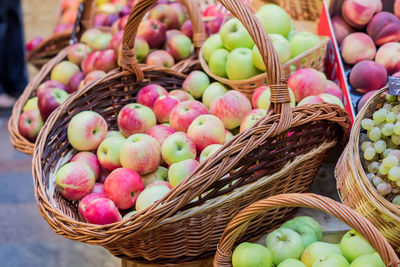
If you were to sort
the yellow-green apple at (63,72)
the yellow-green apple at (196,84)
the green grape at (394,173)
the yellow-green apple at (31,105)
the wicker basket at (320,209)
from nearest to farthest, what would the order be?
1. the wicker basket at (320,209)
2. the green grape at (394,173)
3. the yellow-green apple at (196,84)
4. the yellow-green apple at (31,105)
5. the yellow-green apple at (63,72)

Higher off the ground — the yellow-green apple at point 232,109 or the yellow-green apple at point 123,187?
the yellow-green apple at point 232,109

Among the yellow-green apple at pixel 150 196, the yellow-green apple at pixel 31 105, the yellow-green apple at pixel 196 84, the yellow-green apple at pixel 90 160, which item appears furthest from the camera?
the yellow-green apple at pixel 31 105

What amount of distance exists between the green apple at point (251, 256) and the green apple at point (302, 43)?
72cm

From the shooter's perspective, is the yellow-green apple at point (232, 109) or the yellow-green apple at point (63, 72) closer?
the yellow-green apple at point (232, 109)

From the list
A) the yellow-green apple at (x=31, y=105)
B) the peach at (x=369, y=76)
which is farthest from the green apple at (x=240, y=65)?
the yellow-green apple at (x=31, y=105)

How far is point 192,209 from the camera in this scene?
95 centimetres

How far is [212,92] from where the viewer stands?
139 centimetres

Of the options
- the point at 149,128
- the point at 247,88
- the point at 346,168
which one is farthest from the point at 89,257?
the point at 346,168

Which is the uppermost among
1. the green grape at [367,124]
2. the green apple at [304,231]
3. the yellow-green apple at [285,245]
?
the green grape at [367,124]

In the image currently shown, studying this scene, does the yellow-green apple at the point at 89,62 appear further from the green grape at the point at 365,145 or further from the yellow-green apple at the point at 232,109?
the green grape at the point at 365,145

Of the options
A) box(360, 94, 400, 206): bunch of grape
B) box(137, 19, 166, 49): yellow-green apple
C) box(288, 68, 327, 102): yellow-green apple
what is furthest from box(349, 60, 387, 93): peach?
box(137, 19, 166, 49): yellow-green apple

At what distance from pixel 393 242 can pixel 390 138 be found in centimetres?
22

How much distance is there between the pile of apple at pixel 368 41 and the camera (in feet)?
4.09

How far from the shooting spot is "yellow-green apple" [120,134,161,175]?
112 centimetres
